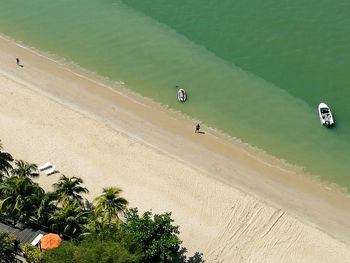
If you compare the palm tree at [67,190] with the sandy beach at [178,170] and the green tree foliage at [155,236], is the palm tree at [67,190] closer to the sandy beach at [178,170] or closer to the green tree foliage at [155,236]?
the green tree foliage at [155,236]

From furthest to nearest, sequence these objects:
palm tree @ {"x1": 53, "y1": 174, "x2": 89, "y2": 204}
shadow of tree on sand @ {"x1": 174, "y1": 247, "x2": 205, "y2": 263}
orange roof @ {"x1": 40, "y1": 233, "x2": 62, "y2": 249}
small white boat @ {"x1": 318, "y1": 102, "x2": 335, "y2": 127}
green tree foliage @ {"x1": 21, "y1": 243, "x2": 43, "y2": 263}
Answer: small white boat @ {"x1": 318, "y1": 102, "x2": 335, "y2": 127}, shadow of tree on sand @ {"x1": 174, "y1": 247, "x2": 205, "y2": 263}, palm tree @ {"x1": 53, "y1": 174, "x2": 89, "y2": 204}, orange roof @ {"x1": 40, "y1": 233, "x2": 62, "y2": 249}, green tree foliage @ {"x1": 21, "y1": 243, "x2": 43, "y2": 263}

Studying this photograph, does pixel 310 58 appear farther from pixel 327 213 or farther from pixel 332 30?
pixel 327 213

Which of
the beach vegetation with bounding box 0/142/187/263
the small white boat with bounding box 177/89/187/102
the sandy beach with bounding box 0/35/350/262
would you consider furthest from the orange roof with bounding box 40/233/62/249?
the small white boat with bounding box 177/89/187/102

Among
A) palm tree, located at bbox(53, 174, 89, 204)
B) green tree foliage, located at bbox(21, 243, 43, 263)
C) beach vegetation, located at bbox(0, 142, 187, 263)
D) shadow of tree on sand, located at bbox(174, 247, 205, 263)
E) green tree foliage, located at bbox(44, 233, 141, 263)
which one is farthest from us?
shadow of tree on sand, located at bbox(174, 247, 205, 263)

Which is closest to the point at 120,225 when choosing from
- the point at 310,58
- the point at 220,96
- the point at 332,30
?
the point at 220,96

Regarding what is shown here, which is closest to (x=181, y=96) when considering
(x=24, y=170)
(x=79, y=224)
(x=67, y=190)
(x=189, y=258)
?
(x=189, y=258)

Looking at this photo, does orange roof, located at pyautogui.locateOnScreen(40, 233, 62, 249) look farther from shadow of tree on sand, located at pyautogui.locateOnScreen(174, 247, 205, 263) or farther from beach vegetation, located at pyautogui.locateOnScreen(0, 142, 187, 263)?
shadow of tree on sand, located at pyautogui.locateOnScreen(174, 247, 205, 263)

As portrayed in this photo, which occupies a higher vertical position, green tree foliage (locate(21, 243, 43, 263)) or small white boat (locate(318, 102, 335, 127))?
small white boat (locate(318, 102, 335, 127))

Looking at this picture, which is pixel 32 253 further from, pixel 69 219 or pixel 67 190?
pixel 67 190
